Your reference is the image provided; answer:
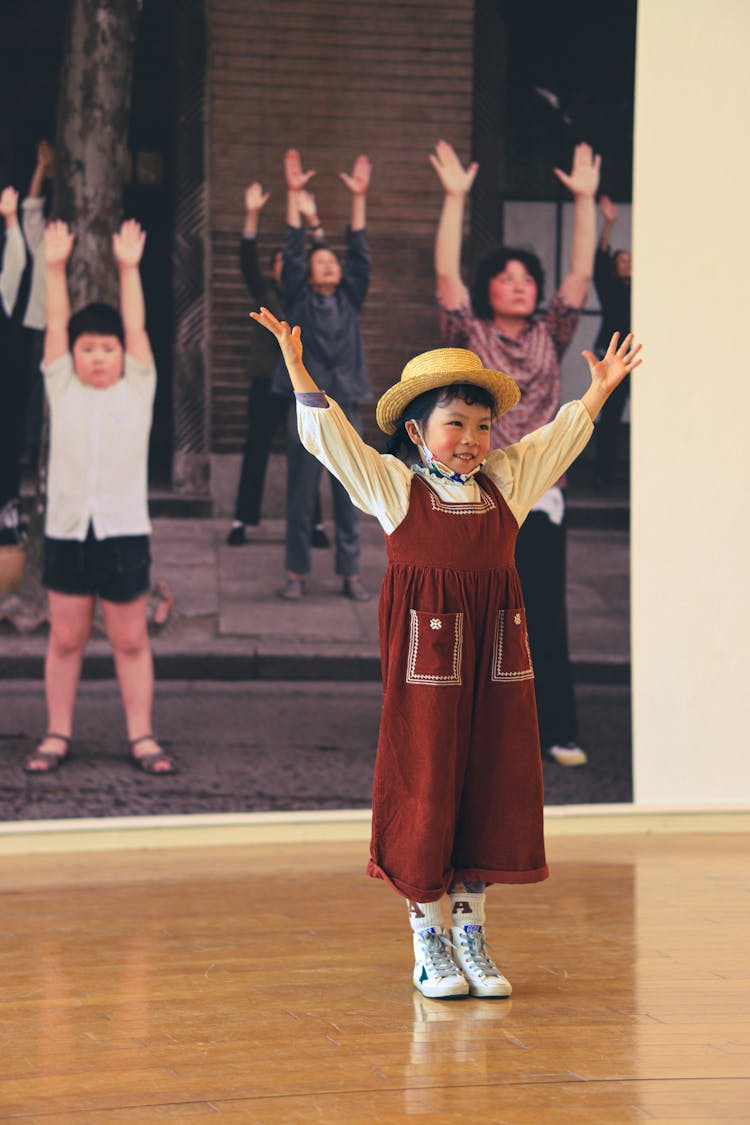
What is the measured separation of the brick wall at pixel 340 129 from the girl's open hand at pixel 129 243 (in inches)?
8.0

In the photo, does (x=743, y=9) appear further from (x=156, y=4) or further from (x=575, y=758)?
(x=575, y=758)

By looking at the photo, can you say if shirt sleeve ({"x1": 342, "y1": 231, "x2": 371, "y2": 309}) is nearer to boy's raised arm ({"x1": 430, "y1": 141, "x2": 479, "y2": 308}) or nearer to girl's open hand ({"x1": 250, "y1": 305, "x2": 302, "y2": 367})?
boy's raised arm ({"x1": 430, "y1": 141, "x2": 479, "y2": 308})

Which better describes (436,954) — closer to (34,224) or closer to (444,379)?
(444,379)

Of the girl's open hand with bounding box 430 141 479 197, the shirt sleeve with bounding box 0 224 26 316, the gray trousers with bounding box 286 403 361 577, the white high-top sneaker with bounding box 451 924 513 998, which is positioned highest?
the girl's open hand with bounding box 430 141 479 197

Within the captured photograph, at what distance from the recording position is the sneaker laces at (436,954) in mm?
2480

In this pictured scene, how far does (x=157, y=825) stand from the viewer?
3814 millimetres

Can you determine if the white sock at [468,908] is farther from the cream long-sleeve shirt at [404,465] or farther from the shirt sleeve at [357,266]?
the shirt sleeve at [357,266]

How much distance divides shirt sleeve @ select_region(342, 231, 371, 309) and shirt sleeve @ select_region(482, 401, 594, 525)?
1468 mm

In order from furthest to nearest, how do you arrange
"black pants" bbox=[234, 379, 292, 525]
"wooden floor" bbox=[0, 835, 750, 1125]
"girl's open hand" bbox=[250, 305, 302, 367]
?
"black pants" bbox=[234, 379, 292, 525]
"girl's open hand" bbox=[250, 305, 302, 367]
"wooden floor" bbox=[0, 835, 750, 1125]

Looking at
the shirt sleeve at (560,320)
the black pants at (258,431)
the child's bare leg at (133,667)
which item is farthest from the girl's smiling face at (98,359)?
the shirt sleeve at (560,320)

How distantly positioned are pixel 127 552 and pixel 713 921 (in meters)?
1.86

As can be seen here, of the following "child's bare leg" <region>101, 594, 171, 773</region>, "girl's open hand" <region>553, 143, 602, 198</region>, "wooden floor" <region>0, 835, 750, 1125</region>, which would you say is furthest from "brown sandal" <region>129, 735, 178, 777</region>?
"girl's open hand" <region>553, 143, 602, 198</region>

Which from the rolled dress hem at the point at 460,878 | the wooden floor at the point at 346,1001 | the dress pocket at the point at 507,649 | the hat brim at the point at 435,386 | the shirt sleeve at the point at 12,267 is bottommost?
the wooden floor at the point at 346,1001

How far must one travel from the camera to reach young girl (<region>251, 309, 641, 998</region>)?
242cm
